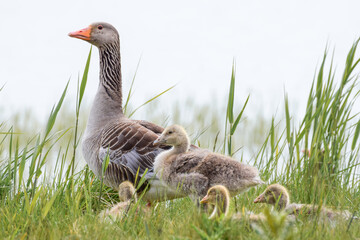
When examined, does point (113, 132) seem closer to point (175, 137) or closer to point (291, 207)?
point (175, 137)

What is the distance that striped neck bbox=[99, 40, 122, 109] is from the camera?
7475 millimetres

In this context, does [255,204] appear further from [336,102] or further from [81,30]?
[81,30]

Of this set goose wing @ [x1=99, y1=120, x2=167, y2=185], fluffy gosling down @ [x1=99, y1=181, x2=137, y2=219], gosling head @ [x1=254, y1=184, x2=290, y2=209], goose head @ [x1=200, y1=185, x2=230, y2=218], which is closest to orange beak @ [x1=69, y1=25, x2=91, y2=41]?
goose wing @ [x1=99, y1=120, x2=167, y2=185]

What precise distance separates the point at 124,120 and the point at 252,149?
75.2 inches

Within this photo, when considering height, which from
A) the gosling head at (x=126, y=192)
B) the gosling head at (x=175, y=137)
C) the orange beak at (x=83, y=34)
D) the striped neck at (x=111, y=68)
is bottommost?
the gosling head at (x=126, y=192)

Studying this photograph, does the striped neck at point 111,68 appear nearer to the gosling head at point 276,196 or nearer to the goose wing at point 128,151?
the goose wing at point 128,151

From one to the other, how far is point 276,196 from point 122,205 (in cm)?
151

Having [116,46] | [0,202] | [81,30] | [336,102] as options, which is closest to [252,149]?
[336,102]

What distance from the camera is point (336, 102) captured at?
19.6ft

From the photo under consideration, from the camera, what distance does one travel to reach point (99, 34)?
757 centimetres

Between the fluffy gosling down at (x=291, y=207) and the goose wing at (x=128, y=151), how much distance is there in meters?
1.64

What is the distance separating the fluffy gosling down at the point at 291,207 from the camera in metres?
4.58

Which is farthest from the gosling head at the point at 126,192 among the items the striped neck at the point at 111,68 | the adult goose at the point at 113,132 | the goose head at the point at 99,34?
the goose head at the point at 99,34

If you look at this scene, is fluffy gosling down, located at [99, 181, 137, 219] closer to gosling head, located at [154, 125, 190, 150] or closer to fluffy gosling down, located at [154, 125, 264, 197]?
fluffy gosling down, located at [154, 125, 264, 197]
